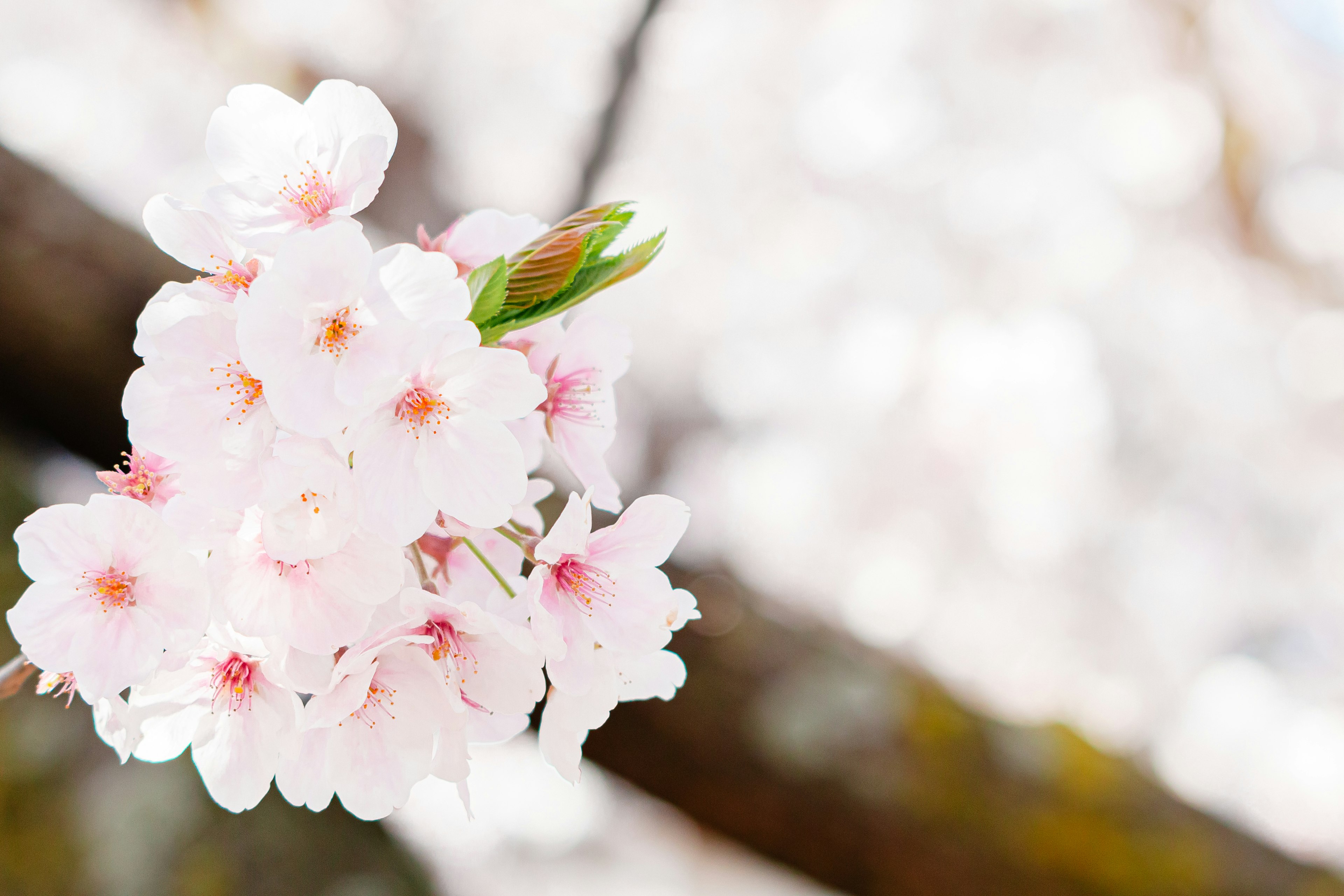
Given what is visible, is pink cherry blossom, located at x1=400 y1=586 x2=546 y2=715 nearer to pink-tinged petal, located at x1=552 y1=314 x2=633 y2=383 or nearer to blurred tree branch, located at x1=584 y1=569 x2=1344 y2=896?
pink-tinged petal, located at x1=552 y1=314 x2=633 y2=383

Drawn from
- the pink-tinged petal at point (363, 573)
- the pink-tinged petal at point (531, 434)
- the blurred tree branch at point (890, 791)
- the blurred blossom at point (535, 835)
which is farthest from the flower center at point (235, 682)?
the blurred blossom at point (535, 835)

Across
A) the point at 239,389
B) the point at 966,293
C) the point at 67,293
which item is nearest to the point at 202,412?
the point at 239,389

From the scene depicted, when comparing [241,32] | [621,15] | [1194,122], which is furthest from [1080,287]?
[241,32]

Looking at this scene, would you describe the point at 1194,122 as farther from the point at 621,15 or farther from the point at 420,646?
the point at 420,646

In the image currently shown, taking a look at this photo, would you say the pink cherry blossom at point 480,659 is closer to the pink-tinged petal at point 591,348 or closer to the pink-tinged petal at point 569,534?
the pink-tinged petal at point 569,534

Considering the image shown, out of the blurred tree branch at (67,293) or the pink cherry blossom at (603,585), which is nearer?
the pink cherry blossom at (603,585)

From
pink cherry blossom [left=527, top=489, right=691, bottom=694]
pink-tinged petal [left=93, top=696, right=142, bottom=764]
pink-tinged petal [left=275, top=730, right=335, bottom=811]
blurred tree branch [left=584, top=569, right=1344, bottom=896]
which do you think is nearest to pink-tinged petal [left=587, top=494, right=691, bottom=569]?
pink cherry blossom [left=527, top=489, right=691, bottom=694]
